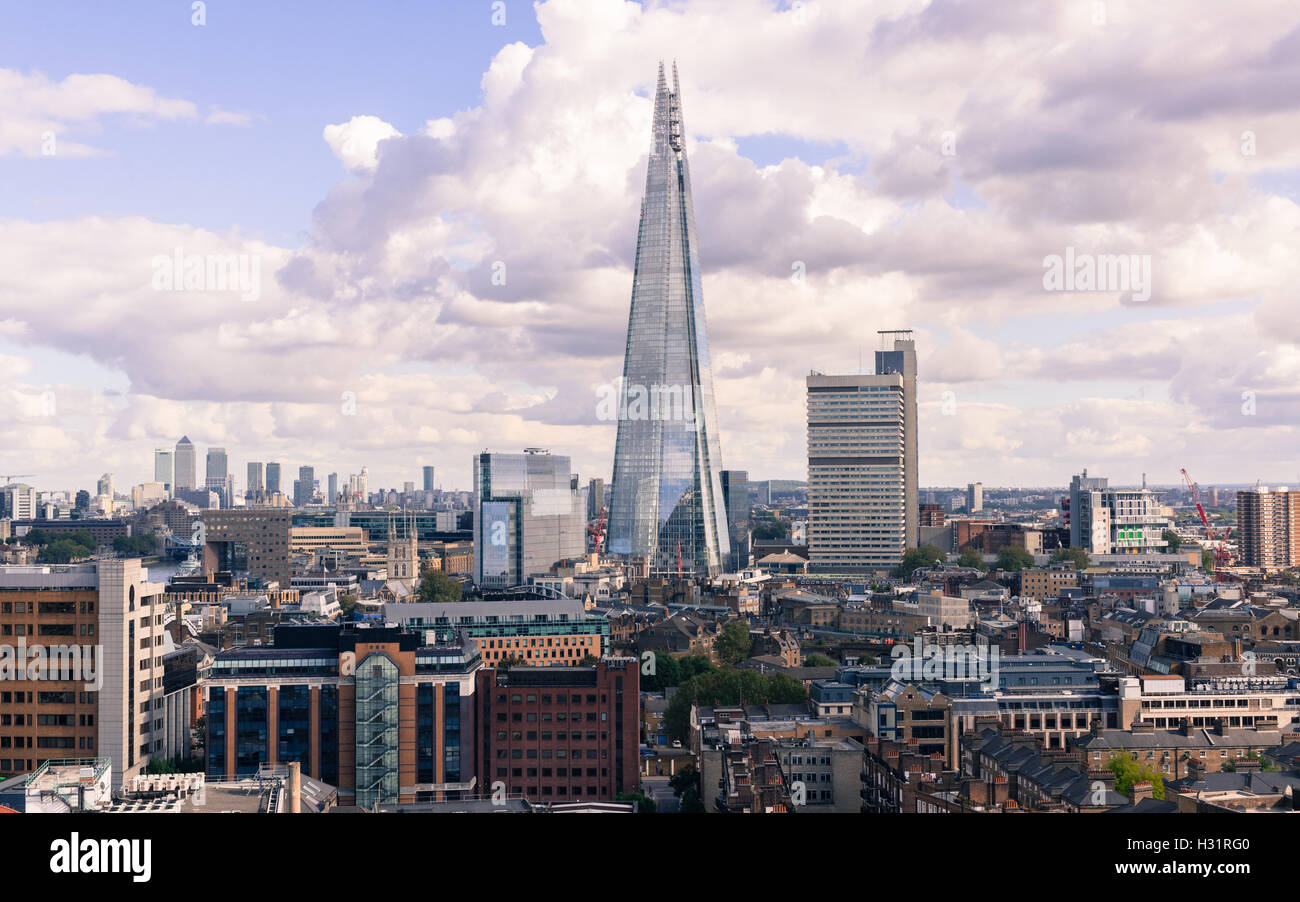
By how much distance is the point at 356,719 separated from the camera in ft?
85.9

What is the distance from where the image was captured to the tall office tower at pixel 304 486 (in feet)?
502

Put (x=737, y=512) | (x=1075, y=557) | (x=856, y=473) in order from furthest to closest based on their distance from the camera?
(x=737, y=512)
(x=856, y=473)
(x=1075, y=557)

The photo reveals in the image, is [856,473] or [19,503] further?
[19,503]

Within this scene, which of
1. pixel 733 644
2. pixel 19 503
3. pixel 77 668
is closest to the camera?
pixel 77 668

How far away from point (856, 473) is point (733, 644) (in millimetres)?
49243

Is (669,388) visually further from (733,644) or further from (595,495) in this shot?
(595,495)

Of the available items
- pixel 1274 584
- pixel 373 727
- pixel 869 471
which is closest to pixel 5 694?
pixel 373 727

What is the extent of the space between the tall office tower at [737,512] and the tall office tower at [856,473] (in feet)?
26.8

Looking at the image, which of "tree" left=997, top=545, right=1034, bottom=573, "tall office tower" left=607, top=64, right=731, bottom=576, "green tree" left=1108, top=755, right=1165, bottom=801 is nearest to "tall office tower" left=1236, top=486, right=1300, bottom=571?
"tree" left=997, top=545, right=1034, bottom=573

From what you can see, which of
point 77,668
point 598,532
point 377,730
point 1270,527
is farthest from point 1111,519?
point 77,668

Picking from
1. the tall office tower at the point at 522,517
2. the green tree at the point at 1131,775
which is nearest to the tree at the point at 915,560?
the tall office tower at the point at 522,517

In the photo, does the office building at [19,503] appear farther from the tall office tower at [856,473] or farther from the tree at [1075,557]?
the tree at [1075,557]
